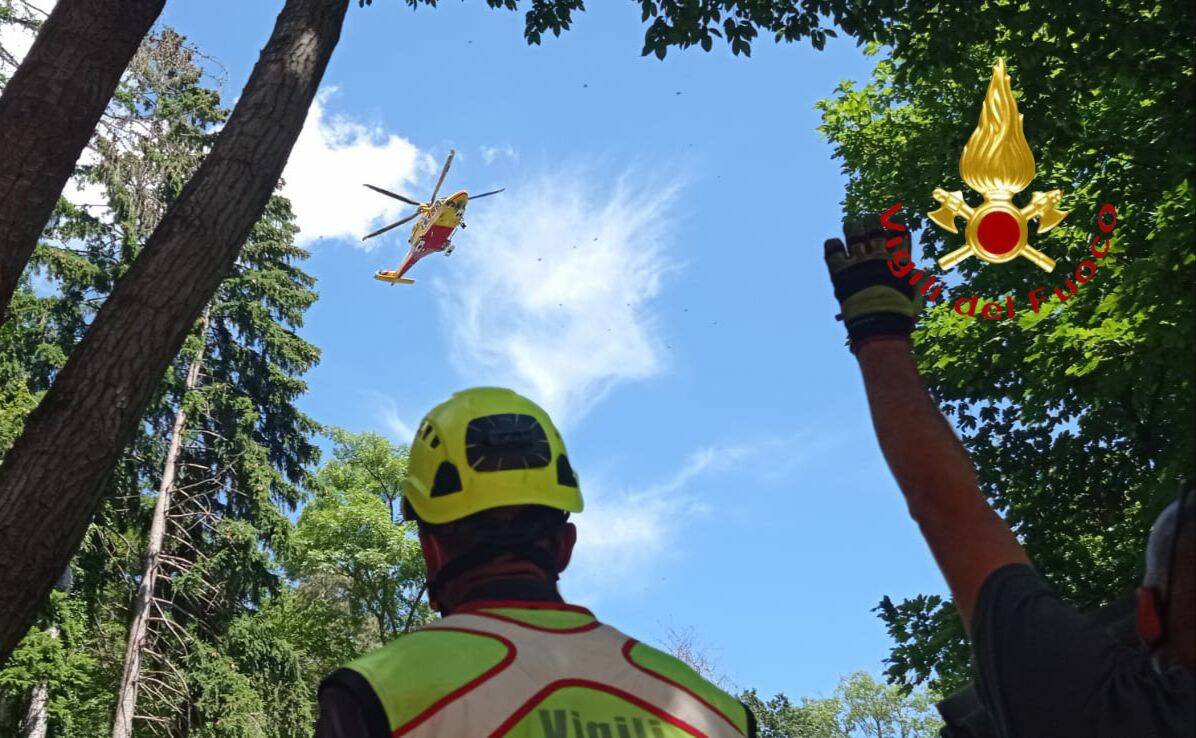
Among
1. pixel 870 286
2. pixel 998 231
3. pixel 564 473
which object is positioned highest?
pixel 998 231

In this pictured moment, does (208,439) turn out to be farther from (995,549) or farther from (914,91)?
(995,549)

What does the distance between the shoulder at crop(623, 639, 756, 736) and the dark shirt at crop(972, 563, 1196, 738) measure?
2.66 ft

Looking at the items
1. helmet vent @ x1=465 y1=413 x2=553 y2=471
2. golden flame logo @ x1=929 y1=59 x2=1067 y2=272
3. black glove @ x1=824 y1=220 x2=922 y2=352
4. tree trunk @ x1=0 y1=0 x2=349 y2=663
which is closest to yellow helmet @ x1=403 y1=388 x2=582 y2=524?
helmet vent @ x1=465 y1=413 x2=553 y2=471

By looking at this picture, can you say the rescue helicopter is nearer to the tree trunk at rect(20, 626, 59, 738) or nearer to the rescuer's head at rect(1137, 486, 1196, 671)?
the tree trunk at rect(20, 626, 59, 738)

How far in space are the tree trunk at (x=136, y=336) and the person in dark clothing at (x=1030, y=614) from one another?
3.35 meters

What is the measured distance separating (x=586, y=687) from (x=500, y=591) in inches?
10.8

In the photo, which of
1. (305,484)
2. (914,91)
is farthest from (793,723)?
(914,91)

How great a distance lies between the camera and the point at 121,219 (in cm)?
2523

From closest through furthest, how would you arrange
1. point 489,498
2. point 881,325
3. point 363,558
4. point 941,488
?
1. point 941,488
2. point 881,325
3. point 489,498
4. point 363,558

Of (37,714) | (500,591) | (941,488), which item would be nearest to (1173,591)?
(941,488)

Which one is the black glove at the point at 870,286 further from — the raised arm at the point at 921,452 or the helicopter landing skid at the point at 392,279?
the helicopter landing skid at the point at 392,279

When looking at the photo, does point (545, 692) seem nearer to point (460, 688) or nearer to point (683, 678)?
point (460, 688)

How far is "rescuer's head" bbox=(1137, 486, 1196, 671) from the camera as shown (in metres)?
1.38

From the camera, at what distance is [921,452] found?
1620 millimetres
